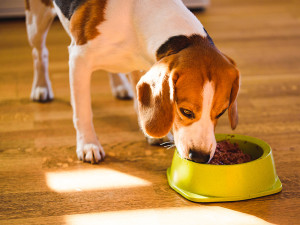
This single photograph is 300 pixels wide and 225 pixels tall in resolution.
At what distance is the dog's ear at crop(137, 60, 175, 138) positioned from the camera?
1739 mm

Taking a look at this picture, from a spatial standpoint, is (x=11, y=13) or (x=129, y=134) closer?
(x=129, y=134)

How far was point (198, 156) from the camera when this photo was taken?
178 cm

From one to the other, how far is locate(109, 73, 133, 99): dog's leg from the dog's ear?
1.05 metres

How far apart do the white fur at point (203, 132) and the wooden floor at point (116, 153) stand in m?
0.24

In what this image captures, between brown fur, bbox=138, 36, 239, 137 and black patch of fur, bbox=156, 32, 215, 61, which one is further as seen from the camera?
black patch of fur, bbox=156, 32, 215, 61

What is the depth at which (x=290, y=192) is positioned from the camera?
6.30 ft

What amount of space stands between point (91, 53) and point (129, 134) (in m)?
0.56

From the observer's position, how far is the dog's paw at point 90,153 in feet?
7.18

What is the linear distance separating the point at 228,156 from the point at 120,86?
3.70ft

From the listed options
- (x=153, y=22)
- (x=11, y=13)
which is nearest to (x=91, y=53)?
(x=153, y=22)

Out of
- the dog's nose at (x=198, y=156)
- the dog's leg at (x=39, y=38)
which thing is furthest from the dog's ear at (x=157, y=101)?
the dog's leg at (x=39, y=38)

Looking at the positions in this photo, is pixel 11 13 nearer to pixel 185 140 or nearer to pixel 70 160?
pixel 70 160

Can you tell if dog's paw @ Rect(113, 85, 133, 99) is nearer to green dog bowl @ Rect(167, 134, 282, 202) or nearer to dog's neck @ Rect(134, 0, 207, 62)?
dog's neck @ Rect(134, 0, 207, 62)

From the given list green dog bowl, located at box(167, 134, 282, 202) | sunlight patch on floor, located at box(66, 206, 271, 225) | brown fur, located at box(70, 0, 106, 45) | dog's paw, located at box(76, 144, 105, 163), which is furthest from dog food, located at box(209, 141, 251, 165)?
brown fur, located at box(70, 0, 106, 45)
